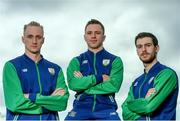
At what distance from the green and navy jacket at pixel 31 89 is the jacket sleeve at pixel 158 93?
1.37 m

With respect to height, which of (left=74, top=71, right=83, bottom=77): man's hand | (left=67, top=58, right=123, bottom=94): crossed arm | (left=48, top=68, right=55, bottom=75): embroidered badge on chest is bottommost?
(left=67, top=58, right=123, bottom=94): crossed arm

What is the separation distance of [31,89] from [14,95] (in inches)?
13.1

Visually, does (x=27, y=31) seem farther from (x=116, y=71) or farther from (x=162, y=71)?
(x=162, y=71)

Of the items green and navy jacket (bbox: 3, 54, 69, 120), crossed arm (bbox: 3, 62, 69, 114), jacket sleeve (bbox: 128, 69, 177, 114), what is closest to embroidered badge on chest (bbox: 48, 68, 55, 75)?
green and navy jacket (bbox: 3, 54, 69, 120)

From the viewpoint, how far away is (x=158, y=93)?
8555 millimetres

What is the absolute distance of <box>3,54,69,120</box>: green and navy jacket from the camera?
8.77m

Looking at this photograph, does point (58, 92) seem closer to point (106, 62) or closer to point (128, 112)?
point (106, 62)

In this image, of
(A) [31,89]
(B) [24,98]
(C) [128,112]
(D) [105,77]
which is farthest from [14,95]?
(C) [128,112]

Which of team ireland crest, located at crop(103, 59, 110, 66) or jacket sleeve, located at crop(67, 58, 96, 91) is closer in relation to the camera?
jacket sleeve, located at crop(67, 58, 96, 91)

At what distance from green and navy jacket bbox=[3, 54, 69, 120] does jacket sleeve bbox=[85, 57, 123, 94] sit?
538mm

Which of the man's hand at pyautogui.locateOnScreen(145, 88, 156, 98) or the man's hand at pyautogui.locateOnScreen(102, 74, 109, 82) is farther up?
the man's hand at pyautogui.locateOnScreen(102, 74, 109, 82)

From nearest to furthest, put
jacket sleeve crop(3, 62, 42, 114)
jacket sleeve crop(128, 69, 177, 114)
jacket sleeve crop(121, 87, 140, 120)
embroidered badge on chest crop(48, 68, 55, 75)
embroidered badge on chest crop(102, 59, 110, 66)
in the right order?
1. jacket sleeve crop(128, 69, 177, 114)
2. jacket sleeve crop(3, 62, 42, 114)
3. jacket sleeve crop(121, 87, 140, 120)
4. embroidered badge on chest crop(48, 68, 55, 75)
5. embroidered badge on chest crop(102, 59, 110, 66)

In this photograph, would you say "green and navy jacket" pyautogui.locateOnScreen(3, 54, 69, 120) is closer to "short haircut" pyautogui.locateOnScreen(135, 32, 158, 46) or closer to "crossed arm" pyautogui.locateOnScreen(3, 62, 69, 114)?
"crossed arm" pyautogui.locateOnScreen(3, 62, 69, 114)

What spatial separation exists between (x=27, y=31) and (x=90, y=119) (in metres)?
2.03
